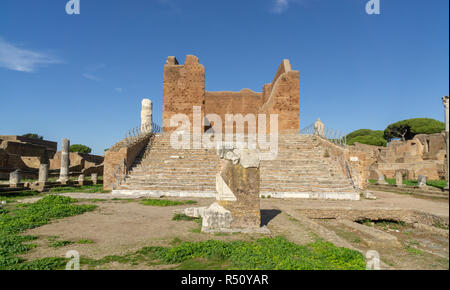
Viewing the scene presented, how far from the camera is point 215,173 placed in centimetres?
1260

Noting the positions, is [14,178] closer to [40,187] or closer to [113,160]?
[40,187]

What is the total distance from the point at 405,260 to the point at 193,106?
18.3 m

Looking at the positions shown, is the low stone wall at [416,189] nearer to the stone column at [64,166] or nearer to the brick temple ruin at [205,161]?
the brick temple ruin at [205,161]

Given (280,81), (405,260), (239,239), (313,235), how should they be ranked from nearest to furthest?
1. (405,260)
2. (239,239)
3. (313,235)
4. (280,81)

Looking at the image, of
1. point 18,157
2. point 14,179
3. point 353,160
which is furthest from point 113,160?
point 18,157

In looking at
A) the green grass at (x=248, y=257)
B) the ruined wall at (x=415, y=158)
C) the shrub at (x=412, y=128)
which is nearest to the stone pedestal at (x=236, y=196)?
the green grass at (x=248, y=257)

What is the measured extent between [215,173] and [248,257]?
9.22 meters

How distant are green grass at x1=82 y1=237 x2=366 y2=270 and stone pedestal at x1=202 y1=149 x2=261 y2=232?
38.6 inches

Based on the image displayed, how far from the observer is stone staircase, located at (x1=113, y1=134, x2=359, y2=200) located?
10922mm

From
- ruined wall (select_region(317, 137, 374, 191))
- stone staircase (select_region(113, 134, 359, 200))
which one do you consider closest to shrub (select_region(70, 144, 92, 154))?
stone staircase (select_region(113, 134, 359, 200))

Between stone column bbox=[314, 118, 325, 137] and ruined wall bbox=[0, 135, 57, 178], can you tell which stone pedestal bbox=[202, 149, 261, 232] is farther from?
ruined wall bbox=[0, 135, 57, 178]
